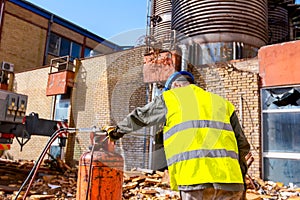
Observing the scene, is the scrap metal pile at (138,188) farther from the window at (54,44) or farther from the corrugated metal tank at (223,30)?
the window at (54,44)

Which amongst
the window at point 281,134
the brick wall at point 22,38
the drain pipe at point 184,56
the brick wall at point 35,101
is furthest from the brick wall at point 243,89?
the brick wall at point 22,38

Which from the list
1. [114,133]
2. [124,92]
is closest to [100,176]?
[114,133]

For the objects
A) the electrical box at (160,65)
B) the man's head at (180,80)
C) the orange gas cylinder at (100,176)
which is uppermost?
the electrical box at (160,65)

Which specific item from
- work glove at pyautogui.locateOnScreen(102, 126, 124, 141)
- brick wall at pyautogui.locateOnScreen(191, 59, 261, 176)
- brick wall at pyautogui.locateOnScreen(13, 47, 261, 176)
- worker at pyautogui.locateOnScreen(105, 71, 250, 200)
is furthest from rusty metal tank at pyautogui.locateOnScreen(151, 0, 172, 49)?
worker at pyautogui.locateOnScreen(105, 71, 250, 200)

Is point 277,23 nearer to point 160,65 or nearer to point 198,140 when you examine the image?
point 160,65

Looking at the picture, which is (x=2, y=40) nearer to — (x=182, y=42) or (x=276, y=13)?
(x=182, y=42)

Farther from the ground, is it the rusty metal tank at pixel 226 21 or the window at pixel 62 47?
the window at pixel 62 47

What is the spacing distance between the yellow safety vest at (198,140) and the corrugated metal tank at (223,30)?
7.18 metres

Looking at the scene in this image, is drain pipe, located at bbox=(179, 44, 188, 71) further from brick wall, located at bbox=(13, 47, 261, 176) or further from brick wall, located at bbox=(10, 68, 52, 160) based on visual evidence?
brick wall, located at bbox=(10, 68, 52, 160)

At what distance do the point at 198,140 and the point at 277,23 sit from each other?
1264 centimetres

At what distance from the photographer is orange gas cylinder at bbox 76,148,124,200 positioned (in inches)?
151

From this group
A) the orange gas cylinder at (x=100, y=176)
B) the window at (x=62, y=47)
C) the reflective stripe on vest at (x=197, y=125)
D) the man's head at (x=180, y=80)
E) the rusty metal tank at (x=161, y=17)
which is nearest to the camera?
the reflective stripe on vest at (x=197, y=125)

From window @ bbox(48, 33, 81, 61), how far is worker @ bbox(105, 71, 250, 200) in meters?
19.8

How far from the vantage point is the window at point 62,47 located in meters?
21.1
